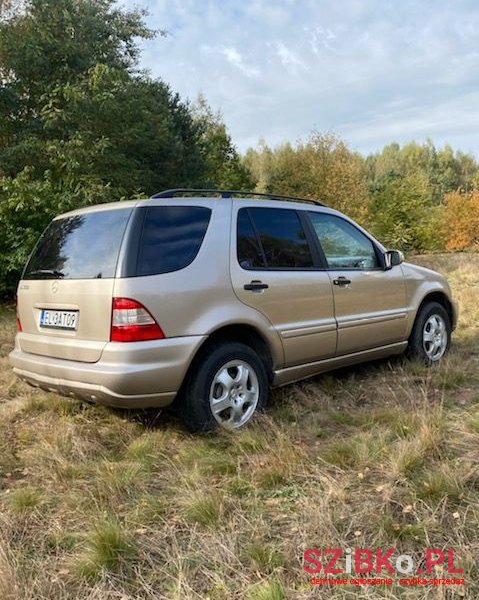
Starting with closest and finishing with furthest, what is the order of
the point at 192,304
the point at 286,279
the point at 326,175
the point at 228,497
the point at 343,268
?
→ the point at 228,497, the point at 192,304, the point at 286,279, the point at 343,268, the point at 326,175

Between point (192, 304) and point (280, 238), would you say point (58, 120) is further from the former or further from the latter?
point (192, 304)

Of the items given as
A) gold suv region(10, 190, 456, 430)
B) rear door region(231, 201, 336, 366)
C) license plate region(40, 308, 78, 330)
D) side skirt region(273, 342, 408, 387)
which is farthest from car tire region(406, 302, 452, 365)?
license plate region(40, 308, 78, 330)

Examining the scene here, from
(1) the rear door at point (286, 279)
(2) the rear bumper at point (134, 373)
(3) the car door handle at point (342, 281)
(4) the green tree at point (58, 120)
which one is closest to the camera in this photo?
(2) the rear bumper at point (134, 373)

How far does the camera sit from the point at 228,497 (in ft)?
8.43

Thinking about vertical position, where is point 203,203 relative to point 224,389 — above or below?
above

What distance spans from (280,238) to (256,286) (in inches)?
23.0

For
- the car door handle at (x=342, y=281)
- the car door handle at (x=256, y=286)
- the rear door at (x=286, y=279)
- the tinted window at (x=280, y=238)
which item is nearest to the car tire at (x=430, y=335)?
the car door handle at (x=342, y=281)

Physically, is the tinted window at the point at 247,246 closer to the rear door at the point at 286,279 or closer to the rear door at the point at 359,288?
the rear door at the point at 286,279

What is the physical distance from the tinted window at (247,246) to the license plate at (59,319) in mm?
1209

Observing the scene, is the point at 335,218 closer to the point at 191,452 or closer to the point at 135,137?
the point at 191,452

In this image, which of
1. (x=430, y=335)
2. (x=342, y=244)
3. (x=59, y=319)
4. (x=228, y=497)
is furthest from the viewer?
(x=430, y=335)

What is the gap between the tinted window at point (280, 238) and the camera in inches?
153

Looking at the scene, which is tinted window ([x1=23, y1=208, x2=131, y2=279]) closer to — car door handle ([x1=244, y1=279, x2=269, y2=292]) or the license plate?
the license plate

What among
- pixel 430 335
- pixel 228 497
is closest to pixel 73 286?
pixel 228 497
